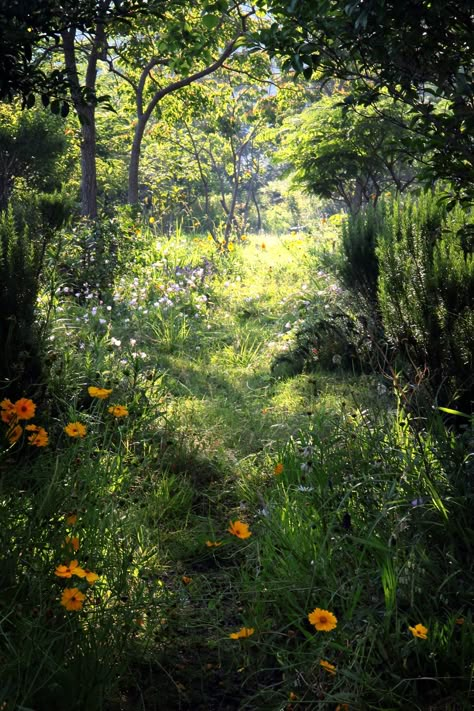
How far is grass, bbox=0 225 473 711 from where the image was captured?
1801 millimetres

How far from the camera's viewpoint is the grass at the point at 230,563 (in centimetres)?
180

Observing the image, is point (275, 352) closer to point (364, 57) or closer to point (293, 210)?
point (364, 57)

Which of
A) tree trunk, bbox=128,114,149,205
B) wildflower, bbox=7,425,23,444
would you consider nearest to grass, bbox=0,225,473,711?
wildflower, bbox=7,425,23,444

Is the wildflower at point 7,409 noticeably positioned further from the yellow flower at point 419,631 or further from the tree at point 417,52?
the tree at point 417,52

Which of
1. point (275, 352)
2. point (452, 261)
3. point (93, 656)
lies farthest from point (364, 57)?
point (275, 352)

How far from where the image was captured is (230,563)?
288 cm

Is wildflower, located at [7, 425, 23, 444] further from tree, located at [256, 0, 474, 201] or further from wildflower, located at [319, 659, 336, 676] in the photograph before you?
tree, located at [256, 0, 474, 201]

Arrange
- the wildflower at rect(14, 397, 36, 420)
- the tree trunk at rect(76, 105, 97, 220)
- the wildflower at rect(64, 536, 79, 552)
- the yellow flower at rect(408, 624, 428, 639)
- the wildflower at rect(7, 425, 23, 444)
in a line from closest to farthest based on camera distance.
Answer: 1. the yellow flower at rect(408, 624, 428, 639)
2. the wildflower at rect(64, 536, 79, 552)
3. the wildflower at rect(14, 397, 36, 420)
4. the wildflower at rect(7, 425, 23, 444)
5. the tree trunk at rect(76, 105, 97, 220)

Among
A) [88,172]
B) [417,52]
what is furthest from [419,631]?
[88,172]

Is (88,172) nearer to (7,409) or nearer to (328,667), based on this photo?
(7,409)

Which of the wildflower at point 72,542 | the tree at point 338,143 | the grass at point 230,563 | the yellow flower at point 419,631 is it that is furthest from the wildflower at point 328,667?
the tree at point 338,143

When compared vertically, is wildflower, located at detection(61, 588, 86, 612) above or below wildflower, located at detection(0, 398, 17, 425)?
below

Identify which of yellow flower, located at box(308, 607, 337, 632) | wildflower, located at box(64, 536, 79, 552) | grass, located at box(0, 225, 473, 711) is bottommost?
grass, located at box(0, 225, 473, 711)

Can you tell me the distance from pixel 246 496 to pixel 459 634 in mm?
1475
